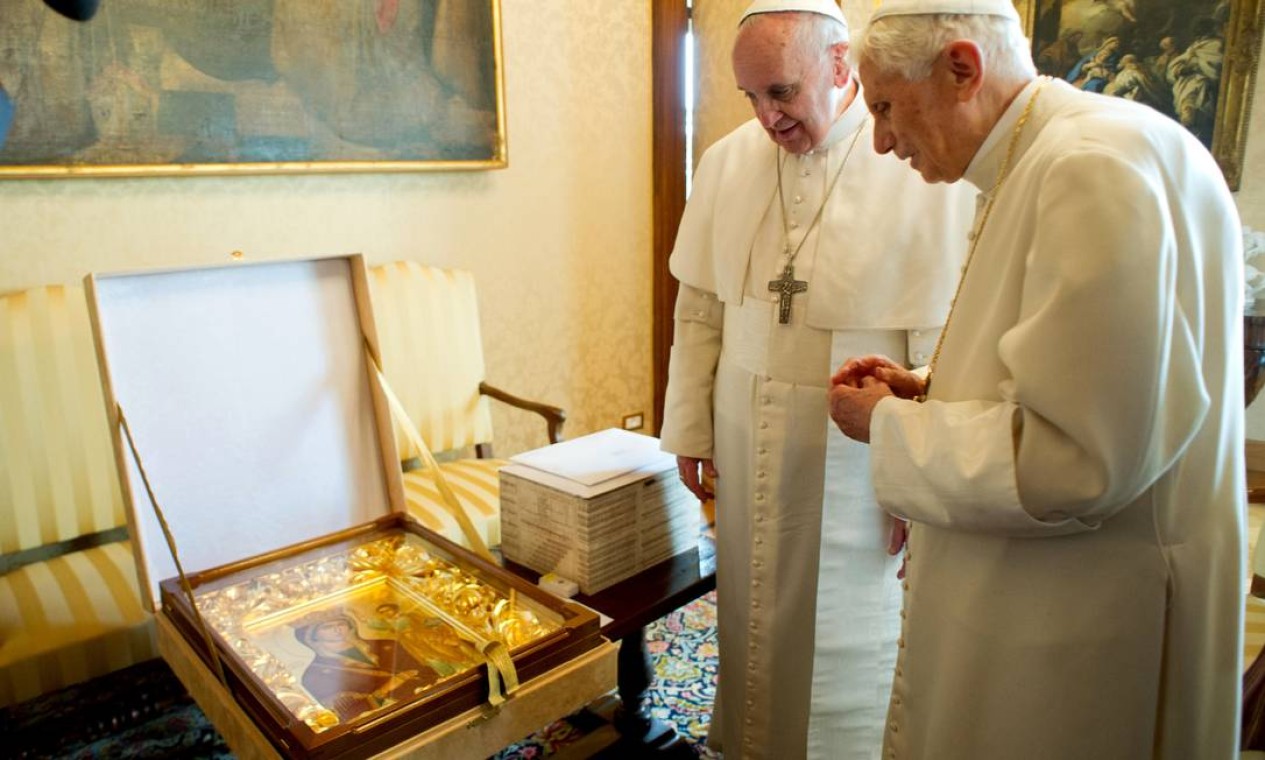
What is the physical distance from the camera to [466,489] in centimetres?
302

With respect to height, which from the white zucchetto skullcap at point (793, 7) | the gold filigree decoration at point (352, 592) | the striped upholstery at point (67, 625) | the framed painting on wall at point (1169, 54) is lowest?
the striped upholstery at point (67, 625)

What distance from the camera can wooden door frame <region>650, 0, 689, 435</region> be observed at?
4.30 m

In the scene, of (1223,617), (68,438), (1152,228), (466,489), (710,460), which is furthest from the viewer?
(466,489)

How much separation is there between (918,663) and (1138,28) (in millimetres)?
3966

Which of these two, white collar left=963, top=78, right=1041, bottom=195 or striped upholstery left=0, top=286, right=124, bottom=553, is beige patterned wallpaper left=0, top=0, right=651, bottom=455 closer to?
striped upholstery left=0, top=286, right=124, bottom=553

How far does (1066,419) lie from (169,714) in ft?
9.19

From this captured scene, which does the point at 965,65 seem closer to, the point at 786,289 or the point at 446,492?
the point at 786,289

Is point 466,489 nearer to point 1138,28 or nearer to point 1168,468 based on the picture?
point 1168,468

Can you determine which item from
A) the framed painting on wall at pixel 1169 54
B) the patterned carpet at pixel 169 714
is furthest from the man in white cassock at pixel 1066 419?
the framed painting on wall at pixel 1169 54

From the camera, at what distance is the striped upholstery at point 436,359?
3.24 meters

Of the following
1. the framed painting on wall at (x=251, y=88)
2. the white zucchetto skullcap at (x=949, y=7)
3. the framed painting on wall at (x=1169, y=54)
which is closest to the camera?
the white zucchetto skullcap at (x=949, y=7)

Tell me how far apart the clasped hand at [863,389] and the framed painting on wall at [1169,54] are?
3.63 m

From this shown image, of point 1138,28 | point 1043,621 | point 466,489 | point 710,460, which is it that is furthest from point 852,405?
point 1138,28

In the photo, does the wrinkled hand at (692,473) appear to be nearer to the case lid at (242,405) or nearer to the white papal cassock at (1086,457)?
the case lid at (242,405)
